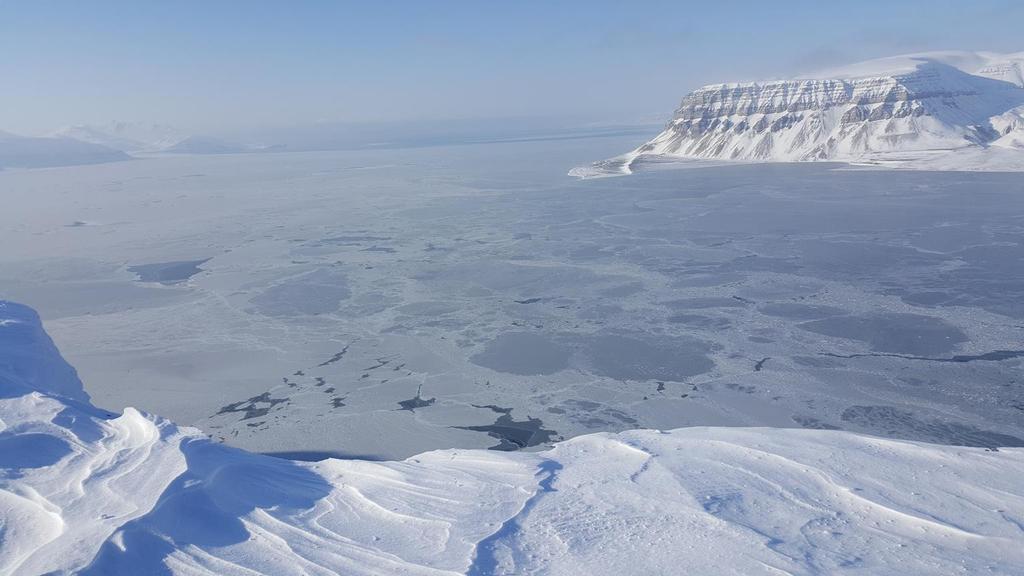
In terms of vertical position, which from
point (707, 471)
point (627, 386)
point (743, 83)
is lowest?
point (627, 386)

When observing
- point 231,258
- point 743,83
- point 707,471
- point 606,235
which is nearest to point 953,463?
point 707,471

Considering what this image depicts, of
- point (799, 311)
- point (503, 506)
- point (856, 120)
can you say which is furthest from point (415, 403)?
point (856, 120)

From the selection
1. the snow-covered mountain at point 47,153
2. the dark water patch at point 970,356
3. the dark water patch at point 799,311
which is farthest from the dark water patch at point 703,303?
the snow-covered mountain at point 47,153

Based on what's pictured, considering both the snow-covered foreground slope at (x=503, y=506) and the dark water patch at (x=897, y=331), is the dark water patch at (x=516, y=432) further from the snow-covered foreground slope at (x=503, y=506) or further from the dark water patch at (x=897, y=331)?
the dark water patch at (x=897, y=331)

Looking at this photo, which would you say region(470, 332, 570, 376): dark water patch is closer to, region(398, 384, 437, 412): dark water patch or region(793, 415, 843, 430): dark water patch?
region(398, 384, 437, 412): dark water patch

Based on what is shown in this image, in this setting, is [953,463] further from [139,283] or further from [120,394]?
[139,283]

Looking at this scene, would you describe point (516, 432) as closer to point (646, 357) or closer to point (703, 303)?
point (646, 357)
